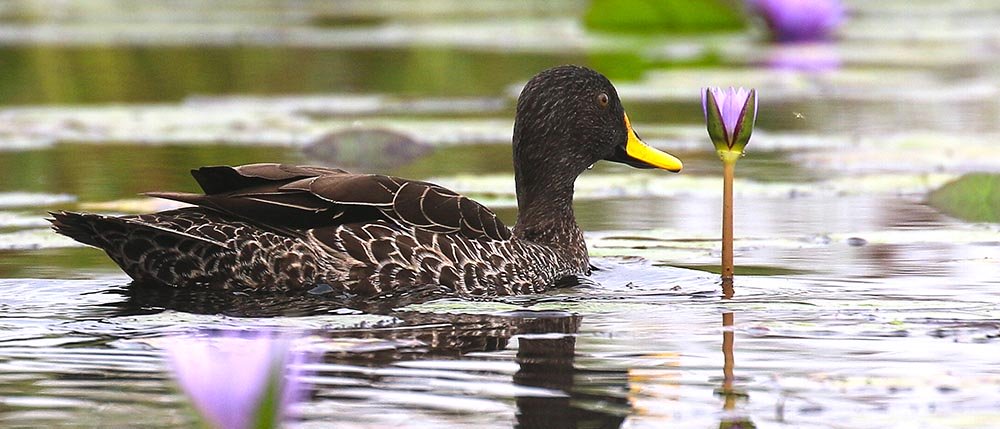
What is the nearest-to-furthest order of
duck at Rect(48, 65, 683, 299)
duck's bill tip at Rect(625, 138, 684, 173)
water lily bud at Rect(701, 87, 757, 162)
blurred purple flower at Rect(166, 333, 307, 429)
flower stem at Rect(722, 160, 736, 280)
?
1. blurred purple flower at Rect(166, 333, 307, 429)
2. water lily bud at Rect(701, 87, 757, 162)
3. flower stem at Rect(722, 160, 736, 280)
4. duck at Rect(48, 65, 683, 299)
5. duck's bill tip at Rect(625, 138, 684, 173)

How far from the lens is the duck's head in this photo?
24.1ft

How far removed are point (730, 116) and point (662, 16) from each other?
44.7 ft

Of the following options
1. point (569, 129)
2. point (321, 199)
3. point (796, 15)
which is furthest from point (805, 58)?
point (321, 199)

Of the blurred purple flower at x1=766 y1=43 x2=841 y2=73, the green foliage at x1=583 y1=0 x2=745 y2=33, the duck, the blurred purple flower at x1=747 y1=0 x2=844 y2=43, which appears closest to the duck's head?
the duck

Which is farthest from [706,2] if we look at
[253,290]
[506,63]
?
[253,290]

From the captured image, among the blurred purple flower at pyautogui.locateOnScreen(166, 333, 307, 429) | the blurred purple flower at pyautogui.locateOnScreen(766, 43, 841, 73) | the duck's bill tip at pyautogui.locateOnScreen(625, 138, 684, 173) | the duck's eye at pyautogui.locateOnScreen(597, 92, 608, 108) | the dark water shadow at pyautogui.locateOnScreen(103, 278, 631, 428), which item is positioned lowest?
the dark water shadow at pyautogui.locateOnScreen(103, 278, 631, 428)

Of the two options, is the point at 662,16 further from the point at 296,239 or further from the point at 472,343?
the point at 472,343

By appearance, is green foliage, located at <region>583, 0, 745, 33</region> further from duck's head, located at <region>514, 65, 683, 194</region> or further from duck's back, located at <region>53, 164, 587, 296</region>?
duck's back, located at <region>53, 164, 587, 296</region>

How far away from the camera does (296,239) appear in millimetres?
6531

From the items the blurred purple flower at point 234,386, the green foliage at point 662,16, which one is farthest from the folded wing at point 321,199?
the green foliage at point 662,16

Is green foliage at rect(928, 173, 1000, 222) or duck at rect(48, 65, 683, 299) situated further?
green foliage at rect(928, 173, 1000, 222)

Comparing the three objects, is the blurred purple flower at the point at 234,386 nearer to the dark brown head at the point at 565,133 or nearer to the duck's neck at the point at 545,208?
the duck's neck at the point at 545,208

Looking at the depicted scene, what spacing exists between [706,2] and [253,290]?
13.9 m

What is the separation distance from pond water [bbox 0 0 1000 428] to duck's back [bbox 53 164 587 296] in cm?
15
